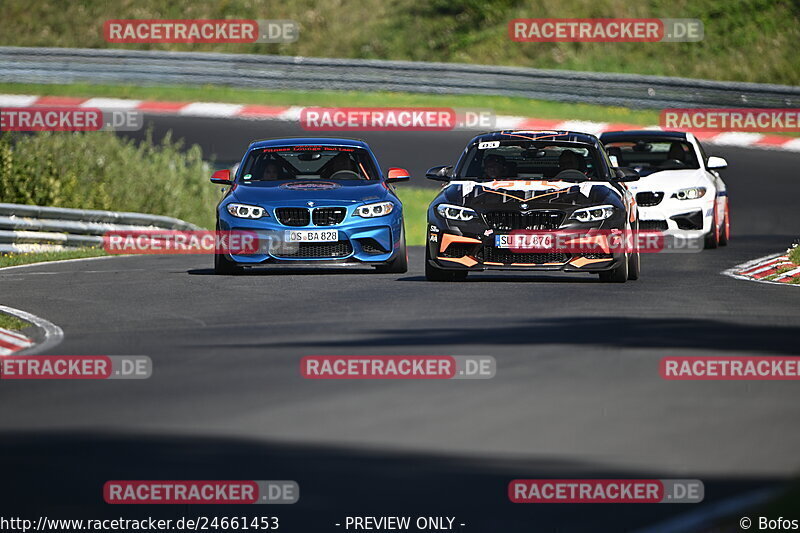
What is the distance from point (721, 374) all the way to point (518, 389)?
53.6 inches

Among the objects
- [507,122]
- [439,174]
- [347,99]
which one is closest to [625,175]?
[439,174]

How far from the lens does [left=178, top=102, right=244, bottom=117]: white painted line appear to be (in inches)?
1267

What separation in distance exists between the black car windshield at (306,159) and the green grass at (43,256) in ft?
13.0

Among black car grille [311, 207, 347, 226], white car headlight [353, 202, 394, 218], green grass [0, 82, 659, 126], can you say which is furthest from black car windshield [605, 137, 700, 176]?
green grass [0, 82, 659, 126]

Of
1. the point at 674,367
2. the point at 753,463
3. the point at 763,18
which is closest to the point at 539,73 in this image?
the point at 763,18

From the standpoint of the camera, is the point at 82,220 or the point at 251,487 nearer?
the point at 251,487

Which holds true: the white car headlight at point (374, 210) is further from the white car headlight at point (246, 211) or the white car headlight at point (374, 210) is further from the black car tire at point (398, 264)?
the white car headlight at point (246, 211)

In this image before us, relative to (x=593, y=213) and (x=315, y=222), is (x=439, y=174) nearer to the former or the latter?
(x=315, y=222)

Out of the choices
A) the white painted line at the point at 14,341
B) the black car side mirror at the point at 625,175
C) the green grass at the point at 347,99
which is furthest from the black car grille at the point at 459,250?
the green grass at the point at 347,99

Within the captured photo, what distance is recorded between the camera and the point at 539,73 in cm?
3183

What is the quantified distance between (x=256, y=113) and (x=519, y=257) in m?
18.1

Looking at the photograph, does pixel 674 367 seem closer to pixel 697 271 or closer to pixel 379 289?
pixel 379 289

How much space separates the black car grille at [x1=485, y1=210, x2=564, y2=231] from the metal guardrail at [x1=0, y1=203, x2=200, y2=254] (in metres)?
8.30

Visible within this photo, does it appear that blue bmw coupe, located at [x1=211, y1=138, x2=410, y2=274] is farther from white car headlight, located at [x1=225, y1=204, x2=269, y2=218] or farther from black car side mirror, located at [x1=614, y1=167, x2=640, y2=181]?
black car side mirror, located at [x1=614, y1=167, x2=640, y2=181]
